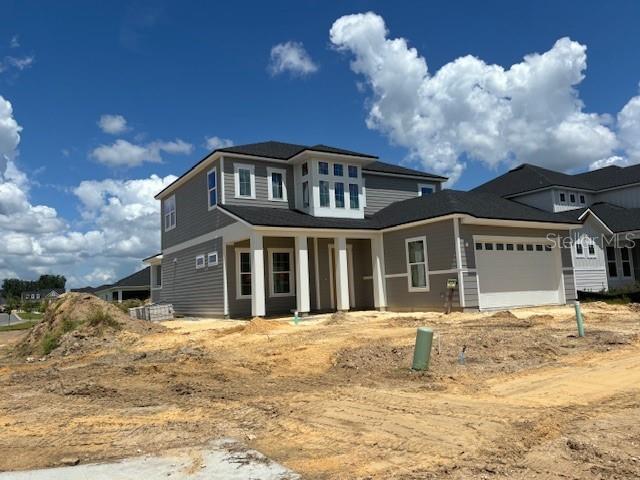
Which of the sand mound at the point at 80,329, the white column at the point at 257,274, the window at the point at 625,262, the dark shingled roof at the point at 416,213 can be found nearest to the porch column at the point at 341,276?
the dark shingled roof at the point at 416,213

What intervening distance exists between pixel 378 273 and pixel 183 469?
16.8m

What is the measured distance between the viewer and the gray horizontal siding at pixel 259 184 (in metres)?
20.8

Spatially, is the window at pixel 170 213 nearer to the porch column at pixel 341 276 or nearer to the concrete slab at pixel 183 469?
the porch column at pixel 341 276

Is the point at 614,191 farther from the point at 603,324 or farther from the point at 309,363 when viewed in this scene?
the point at 309,363

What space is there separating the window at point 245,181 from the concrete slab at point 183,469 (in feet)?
55.0

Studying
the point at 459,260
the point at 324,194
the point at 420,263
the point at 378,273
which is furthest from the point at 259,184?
the point at 459,260

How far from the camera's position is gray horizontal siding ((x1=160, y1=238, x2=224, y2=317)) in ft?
69.1

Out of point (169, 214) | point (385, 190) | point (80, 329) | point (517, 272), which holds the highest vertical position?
point (385, 190)

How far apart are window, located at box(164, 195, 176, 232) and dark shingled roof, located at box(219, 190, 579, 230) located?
705 cm

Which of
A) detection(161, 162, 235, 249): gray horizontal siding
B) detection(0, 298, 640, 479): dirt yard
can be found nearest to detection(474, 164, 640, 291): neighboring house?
detection(0, 298, 640, 479): dirt yard

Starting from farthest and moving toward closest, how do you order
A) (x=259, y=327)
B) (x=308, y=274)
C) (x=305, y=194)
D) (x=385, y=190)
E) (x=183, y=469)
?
(x=385, y=190) < (x=305, y=194) < (x=308, y=274) < (x=259, y=327) < (x=183, y=469)

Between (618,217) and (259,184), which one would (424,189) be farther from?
(618,217)

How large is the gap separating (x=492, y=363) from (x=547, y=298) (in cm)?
1338

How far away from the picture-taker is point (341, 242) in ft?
65.5
